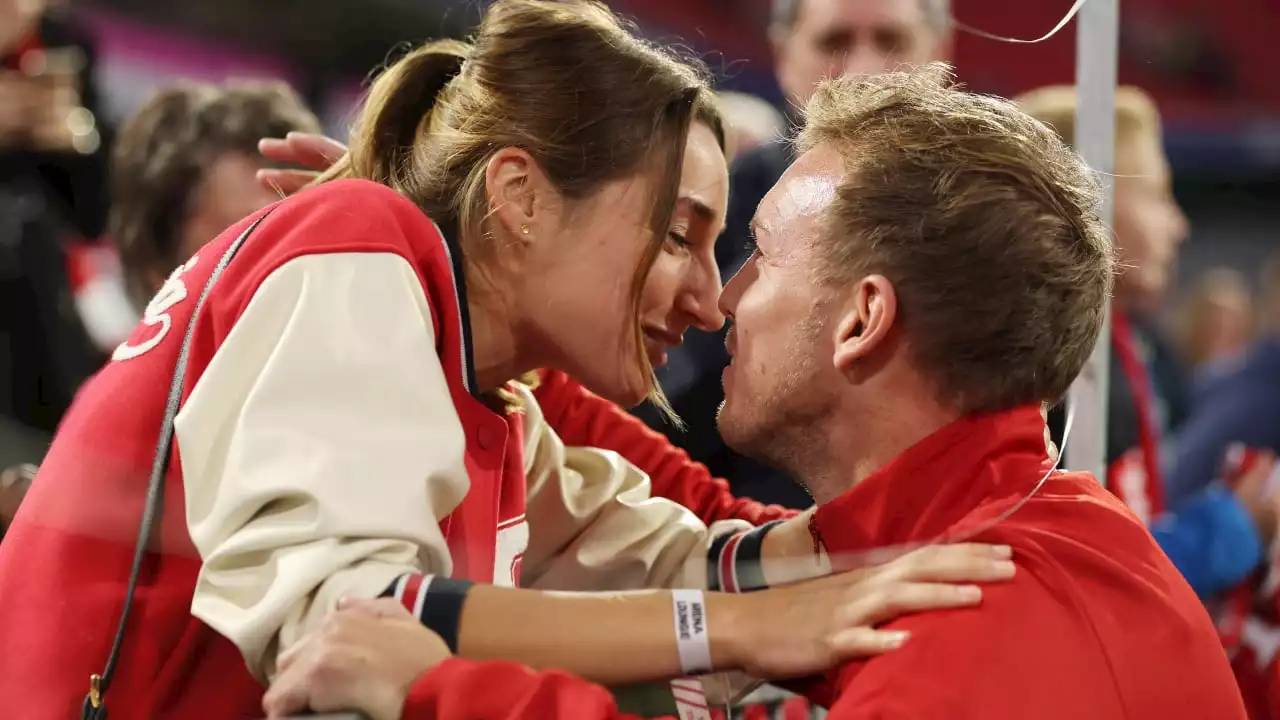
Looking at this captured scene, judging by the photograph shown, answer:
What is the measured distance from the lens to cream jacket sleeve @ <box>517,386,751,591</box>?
4.01 feet

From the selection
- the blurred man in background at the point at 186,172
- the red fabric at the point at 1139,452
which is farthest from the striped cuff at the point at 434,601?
the red fabric at the point at 1139,452

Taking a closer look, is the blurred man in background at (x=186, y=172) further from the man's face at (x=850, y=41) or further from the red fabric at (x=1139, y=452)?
the red fabric at (x=1139, y=452)

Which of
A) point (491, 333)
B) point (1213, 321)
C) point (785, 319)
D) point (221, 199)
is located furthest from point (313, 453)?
point (1213, 321)

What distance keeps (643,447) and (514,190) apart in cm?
35

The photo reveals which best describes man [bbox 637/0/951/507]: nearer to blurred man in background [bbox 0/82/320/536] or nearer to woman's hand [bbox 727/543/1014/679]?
woman's hand [bbox 727/543/1014/679]

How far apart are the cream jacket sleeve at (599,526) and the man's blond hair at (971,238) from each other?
0.29m

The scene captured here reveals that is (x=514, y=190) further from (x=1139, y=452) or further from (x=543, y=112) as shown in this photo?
(x=1139, y=452)

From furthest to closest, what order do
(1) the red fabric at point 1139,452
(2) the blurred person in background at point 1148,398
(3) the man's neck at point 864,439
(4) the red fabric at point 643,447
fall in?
(1) the red fabric at point 1139,452
(2) the blurred person in background at point 1148,398
(4) the red fabric at point 643,447
(3) the man's neck at point 864,439

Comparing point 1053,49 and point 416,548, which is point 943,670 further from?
point 1053,49

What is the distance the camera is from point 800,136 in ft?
3.76

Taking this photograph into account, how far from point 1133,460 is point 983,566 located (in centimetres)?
103

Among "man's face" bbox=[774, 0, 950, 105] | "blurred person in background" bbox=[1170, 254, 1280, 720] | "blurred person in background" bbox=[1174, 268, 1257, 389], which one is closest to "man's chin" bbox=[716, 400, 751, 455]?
"man's face" bbox=[774, 0, 950, 105]

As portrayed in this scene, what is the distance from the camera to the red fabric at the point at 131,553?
973 mm

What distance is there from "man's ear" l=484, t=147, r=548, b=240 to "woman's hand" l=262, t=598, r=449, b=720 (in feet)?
1.13
